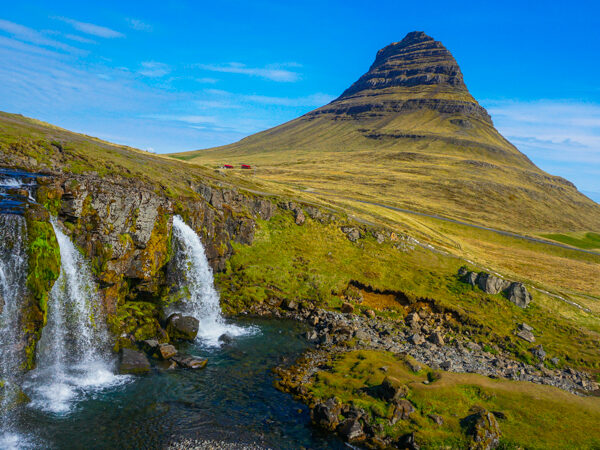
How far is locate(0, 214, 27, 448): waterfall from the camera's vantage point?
24000 millimetres

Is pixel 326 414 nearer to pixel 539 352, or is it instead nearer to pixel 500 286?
pixel 539 352

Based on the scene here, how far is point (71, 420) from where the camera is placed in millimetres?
24078

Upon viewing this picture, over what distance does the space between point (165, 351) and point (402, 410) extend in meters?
22.3

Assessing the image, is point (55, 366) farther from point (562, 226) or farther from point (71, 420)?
point (562, 226)

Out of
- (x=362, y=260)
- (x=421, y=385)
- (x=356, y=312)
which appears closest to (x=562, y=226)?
(x=362, y=260)

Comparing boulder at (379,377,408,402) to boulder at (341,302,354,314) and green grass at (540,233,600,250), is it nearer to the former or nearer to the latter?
boulder at (341,302,354,314)

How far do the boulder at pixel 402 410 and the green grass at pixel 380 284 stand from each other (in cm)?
2482

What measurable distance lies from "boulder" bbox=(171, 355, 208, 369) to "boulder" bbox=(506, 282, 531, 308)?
4955 centimetres

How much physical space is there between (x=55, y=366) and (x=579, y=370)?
56.5m

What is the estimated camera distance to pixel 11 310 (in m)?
25.7

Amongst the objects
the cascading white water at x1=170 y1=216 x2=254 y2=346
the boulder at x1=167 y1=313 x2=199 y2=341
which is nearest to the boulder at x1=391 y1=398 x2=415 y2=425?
the cascading white water at x1=170 y1=216 x2=254 y2=346

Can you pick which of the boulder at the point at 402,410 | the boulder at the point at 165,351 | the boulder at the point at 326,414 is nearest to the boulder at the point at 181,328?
the boulder at the point at 165,351

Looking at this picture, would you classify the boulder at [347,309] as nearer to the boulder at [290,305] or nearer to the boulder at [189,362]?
the boulder at [290,305]

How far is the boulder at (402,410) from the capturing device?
1064 inches
